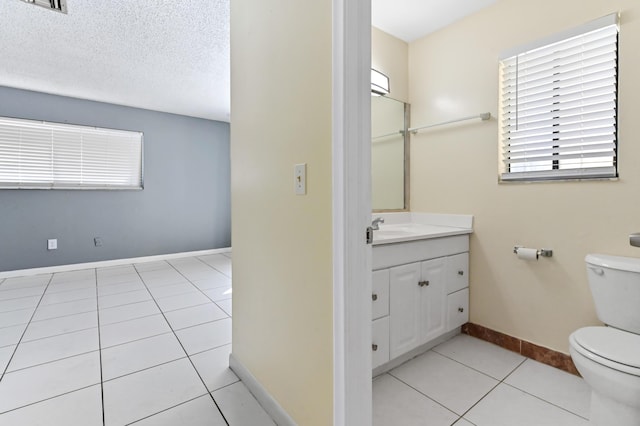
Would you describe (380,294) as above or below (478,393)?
above

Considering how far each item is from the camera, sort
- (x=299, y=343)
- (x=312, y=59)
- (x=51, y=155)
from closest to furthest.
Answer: (x=312, y=59) → (x=299, y=343) → (x=51, y=155)

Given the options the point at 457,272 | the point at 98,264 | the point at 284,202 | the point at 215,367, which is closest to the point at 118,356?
the point at 215,367

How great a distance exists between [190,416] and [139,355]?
0.75m

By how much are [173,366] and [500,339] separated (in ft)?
6.92

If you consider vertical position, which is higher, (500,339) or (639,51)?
(639,51)

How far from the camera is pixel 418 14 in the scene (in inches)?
85.2

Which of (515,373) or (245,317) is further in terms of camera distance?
(515,373)

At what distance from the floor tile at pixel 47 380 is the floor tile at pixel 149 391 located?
0.18m

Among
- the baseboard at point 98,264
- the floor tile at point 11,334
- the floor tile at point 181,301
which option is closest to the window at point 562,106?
the floor tile at point 181,301

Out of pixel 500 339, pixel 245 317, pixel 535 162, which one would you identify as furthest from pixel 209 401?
pixel 535 162

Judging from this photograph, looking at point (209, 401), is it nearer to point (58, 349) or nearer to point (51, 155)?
point (58, 349)

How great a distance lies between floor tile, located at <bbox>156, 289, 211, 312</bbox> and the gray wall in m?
1.96

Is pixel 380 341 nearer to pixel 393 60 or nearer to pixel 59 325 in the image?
pixel 393 60

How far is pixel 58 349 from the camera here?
1.93 metres
